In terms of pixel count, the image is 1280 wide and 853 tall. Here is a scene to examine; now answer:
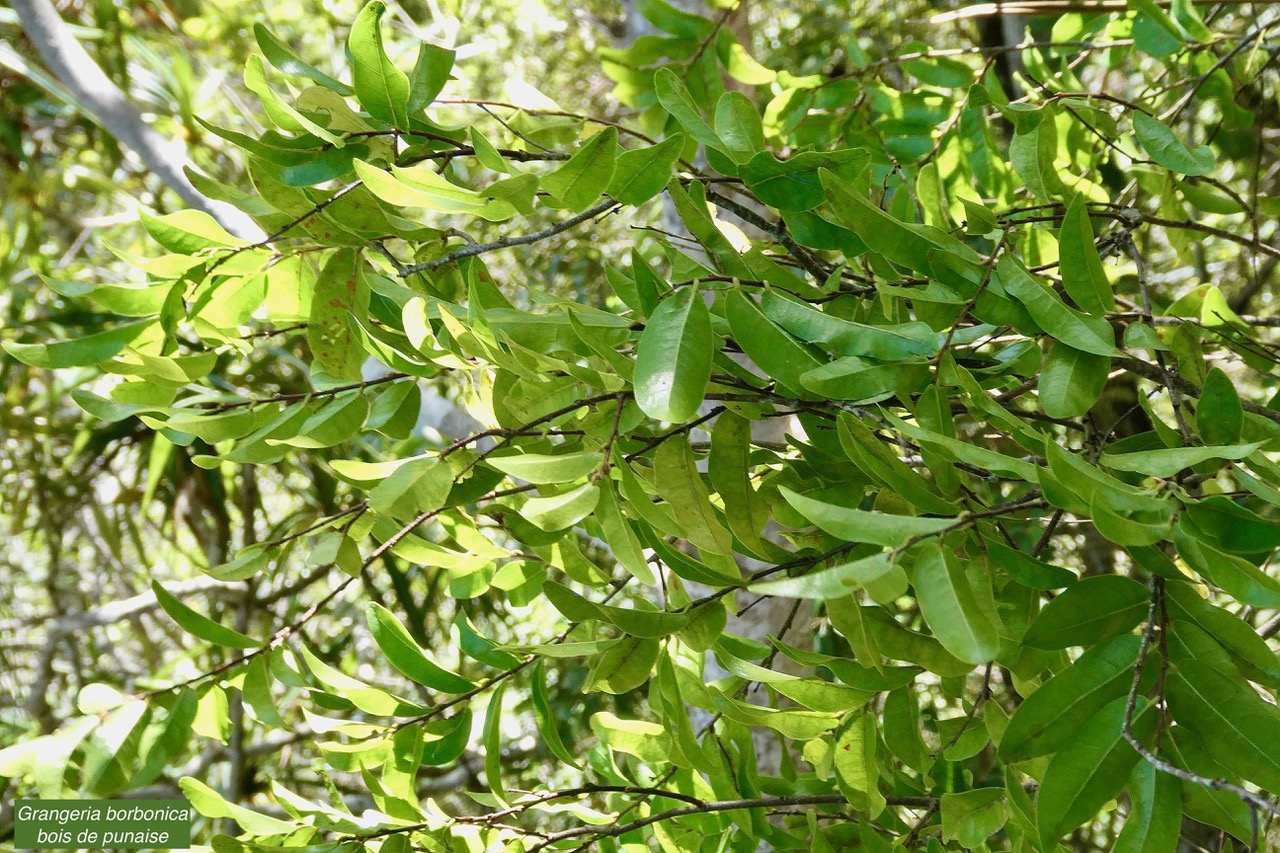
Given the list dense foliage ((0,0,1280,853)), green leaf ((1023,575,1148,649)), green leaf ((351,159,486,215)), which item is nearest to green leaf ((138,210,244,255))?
dense foliage ((0,0,1280,853))

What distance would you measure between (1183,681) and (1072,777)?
0.04 m

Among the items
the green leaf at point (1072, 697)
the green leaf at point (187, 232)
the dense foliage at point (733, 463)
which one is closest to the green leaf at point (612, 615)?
the dense foliage at point (733, 463)

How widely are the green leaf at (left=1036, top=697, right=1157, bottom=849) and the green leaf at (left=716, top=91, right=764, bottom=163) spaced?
8.5 inches

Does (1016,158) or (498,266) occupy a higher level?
(498,266)

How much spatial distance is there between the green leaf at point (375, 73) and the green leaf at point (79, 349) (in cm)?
14

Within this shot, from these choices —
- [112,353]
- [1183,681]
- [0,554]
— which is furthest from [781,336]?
[0,554]

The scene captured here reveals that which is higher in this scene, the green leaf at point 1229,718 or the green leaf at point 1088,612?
the green leaf at point 1088,612

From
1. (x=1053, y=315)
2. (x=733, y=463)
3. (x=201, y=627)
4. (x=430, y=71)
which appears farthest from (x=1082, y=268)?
(x=201, y=627)

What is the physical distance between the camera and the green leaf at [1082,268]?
0.96 ft

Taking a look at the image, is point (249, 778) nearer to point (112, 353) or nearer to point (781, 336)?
point (112, 353)

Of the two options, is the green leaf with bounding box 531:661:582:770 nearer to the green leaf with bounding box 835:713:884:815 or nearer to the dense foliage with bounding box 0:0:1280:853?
the dense foliage with bounding box 0:0:1280:853

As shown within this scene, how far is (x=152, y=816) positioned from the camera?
Result: 0.70 metres

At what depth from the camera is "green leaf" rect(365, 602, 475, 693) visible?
1.33 feet

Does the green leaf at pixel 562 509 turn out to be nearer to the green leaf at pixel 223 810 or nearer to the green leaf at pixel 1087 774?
the green leaf at pixel 1087 774
